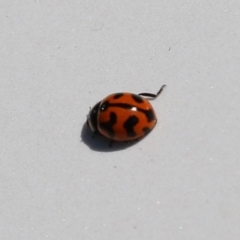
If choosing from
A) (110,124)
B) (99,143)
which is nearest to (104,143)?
(99,143)

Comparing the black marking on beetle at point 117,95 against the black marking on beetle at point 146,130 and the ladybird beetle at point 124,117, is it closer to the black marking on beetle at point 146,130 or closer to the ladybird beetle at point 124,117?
the ladybird beetle at point 124,117

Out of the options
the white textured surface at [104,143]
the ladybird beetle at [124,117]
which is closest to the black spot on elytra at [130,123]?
Result: the ladybird beetle at [124,117]

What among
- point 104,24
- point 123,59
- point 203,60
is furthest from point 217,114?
point 104,24

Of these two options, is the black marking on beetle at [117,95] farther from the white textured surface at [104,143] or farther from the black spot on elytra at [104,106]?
the white textured surface at [104,143]

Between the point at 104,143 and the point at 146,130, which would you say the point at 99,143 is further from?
the point at 146,130

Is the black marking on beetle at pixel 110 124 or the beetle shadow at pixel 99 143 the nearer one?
the black marking on beetle at pixel 110 124

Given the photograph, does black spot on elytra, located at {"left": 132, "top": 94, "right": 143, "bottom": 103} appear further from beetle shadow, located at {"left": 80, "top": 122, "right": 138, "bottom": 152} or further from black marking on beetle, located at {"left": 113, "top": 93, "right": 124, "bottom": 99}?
beetle shadow, located at {"left": 80, "top": 122, "right": 138, "bottom": 152}

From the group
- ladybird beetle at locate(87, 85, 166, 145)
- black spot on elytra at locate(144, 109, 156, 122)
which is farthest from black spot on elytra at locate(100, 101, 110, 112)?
black spot on elytra at locate(144, 109, 156, 122)

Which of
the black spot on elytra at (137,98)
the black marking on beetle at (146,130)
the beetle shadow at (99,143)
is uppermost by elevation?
the black spot on elytra at (137,98)

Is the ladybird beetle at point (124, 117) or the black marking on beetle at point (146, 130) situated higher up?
the ladybird beetle at point (124, 117)
